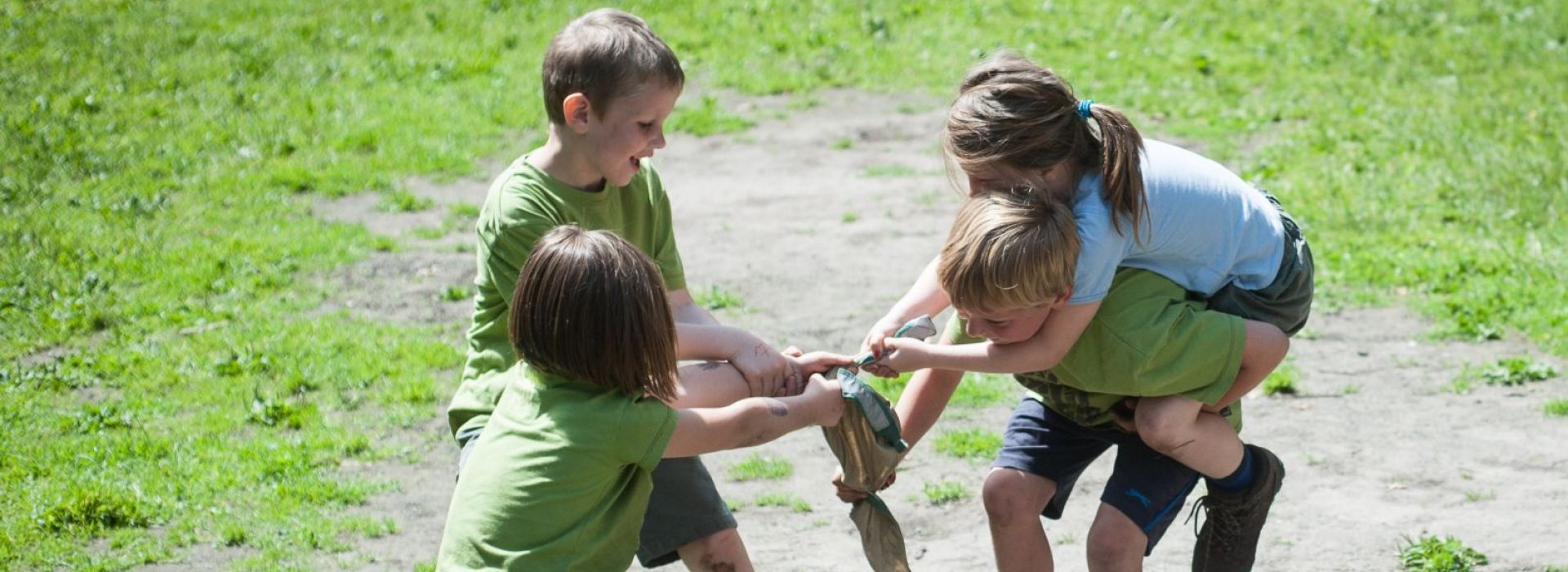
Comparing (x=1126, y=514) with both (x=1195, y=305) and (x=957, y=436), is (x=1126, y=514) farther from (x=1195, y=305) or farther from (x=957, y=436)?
(x=957, y=436)

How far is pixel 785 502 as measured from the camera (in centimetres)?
520

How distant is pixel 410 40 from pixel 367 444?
7149 millimetres

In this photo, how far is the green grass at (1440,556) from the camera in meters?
4.44

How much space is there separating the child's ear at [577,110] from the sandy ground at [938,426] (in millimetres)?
1696

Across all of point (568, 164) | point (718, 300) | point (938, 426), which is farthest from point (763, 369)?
point (718, 300)

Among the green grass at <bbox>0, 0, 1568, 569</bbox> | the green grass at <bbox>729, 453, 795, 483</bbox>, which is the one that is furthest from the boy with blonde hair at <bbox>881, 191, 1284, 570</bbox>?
the green grass at <bbox>0, 0, 1568, 569</bbox>

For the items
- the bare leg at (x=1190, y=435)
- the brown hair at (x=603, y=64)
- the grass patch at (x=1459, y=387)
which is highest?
the brown hair at (x=603, y=64)

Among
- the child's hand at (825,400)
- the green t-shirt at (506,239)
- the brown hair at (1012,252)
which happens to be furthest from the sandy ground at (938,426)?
the brown hair at (1012,252)

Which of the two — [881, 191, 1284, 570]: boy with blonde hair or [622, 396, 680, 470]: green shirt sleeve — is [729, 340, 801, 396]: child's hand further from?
[622, 396, 680, 470]: green shirt sleeve

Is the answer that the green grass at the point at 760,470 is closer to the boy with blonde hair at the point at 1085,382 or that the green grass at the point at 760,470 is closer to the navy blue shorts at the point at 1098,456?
the boy with blonde hair at the point at 1085,382

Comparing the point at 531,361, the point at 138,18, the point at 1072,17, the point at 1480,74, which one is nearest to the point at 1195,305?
the point at 531,361

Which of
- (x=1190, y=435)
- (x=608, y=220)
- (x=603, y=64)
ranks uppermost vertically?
(x=603, y=64)

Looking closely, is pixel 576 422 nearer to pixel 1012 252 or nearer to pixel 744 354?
pixel 744 354

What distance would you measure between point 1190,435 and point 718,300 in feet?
12.7
